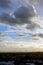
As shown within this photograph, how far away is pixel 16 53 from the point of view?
267 cm

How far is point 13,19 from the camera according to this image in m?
2.78

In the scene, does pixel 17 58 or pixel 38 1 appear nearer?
pixel 17 58

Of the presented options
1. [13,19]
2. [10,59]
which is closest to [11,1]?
[13,19]

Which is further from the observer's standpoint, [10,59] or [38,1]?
[38,1]

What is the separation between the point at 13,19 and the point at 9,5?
7.2 inches

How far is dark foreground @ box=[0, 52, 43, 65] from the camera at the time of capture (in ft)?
8.60

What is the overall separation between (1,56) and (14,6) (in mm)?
643

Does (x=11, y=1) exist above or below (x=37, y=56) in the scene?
above

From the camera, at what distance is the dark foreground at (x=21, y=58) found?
2.62 meters

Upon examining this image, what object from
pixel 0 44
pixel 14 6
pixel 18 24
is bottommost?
pixel 0 44

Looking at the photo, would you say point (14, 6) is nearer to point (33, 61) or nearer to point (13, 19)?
point (13, 19)

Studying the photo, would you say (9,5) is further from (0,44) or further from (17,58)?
(17,58)

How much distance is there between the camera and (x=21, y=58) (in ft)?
8.64

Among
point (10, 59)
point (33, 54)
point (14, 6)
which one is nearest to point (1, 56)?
point (10, 59)
